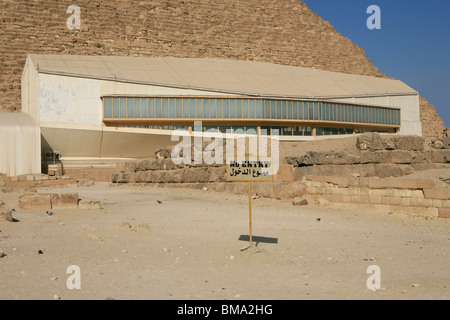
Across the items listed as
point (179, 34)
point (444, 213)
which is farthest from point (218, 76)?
point (444, 213)

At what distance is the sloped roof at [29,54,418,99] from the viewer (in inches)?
1983

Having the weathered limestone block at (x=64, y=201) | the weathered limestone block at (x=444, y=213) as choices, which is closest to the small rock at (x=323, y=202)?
the weathered limestone block at (x=444, y=213)

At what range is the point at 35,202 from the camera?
15414 mm

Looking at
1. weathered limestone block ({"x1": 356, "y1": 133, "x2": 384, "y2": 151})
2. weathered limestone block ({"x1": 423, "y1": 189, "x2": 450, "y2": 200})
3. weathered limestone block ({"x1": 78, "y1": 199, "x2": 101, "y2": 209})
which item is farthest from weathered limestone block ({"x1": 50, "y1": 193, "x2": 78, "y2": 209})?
weathered limestone block ({"x1": 356, "y1": 133, "x2": 384, "y2": 151})

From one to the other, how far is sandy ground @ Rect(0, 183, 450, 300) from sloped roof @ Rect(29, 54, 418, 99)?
36.7 m

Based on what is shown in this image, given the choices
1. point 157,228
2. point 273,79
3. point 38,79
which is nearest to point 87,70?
point 38,79

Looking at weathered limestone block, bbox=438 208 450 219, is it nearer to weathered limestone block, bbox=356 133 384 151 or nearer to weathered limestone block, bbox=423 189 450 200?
weathered limestone block, bbox=423 189 450 200

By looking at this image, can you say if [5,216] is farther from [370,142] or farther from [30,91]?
[30,91]

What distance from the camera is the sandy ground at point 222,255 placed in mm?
7242

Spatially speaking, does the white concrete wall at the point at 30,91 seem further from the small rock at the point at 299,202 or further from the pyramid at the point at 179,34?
the small rock at the point at 299,202

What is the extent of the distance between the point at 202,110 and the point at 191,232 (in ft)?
129

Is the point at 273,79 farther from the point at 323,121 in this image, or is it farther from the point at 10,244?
the point at 10,244

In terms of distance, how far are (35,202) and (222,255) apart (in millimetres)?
7638
